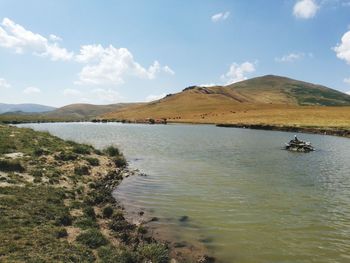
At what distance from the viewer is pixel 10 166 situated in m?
22.4

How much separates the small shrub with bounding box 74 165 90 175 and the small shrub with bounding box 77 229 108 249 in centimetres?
1207

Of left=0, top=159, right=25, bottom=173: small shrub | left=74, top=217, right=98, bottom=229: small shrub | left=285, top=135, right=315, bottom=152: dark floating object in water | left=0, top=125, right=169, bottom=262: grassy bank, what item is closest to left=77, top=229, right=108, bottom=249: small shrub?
left=0, top=125, right=169, bottom=262: grassy bank

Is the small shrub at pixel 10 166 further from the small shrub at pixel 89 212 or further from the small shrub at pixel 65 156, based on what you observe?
the small shrub at pixel 89 212

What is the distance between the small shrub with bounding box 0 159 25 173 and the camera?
72.3ft

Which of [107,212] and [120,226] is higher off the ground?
[107,212]

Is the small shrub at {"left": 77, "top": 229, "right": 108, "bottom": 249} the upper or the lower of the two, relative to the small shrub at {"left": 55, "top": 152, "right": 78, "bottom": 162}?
lower

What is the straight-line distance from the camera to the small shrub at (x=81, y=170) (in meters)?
25.9

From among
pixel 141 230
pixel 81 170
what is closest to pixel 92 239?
pixel 141 230

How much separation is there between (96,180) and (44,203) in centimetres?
858

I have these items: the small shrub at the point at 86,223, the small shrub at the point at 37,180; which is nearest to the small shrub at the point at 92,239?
the small shrub at the point at 86,223

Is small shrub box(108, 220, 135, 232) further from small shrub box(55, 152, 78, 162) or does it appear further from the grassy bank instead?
small shrub box(55, 152, 78, 162)

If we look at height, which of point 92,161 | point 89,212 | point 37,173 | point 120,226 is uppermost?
point 37,173

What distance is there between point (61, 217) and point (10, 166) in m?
8.99

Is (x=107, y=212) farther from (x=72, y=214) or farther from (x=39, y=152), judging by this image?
(x=39, y=152)
